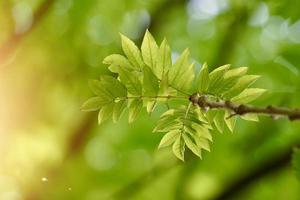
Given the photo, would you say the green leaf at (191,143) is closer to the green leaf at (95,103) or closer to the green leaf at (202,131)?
the green leaf at (202,131)

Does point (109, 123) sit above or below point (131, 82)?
above

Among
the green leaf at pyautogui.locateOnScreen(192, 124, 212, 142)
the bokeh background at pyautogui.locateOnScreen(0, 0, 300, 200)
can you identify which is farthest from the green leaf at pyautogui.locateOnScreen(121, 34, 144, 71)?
the bokeh background at pyautogui.locateOnScreen(0, 0, 300, 200)

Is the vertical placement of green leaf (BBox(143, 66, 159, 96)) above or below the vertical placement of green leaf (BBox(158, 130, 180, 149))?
above

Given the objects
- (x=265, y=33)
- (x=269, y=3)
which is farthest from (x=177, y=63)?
(x=265, y=33)

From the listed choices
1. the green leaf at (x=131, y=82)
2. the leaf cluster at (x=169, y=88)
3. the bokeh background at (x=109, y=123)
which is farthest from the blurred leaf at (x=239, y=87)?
the bokeh background at (x=109, y=123)

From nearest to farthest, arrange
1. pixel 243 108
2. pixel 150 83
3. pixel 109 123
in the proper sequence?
1. pixel 243 108
2. pixel 150 83
3. pixel 109 123

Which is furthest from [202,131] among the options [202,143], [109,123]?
[109,123]

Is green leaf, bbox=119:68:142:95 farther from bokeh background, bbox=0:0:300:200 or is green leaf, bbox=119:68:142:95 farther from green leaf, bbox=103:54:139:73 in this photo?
bokeh background, bbox=0:0:300:200

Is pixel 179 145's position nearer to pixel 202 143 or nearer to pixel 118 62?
pixel 202 143
